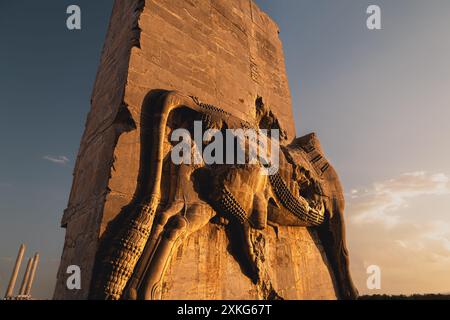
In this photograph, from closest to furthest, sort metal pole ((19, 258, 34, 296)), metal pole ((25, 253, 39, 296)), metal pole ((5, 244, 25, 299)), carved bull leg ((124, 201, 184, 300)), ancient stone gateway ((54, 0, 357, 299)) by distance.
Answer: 1. carved bull leg ((124, 201, 184, 300))
2. ancient stone gateway ((54, 0, 357, 299))
3. metal pole ((5, 244, 25, 299))
4. metal pole ((19, 258, 34, 296))
5. metal pole ((25, 253, 39, 296))

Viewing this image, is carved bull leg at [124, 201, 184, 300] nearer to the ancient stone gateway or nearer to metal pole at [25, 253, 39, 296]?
the ancient stone gateway

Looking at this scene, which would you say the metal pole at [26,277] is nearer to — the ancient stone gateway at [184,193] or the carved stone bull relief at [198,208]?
the ancient stone gateway at [184,193]

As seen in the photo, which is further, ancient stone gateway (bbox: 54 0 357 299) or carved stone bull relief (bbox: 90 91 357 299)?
ancient stone gateway (bbox: 54 0 357 299)

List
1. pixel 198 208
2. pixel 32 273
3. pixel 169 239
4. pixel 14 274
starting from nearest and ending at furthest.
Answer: pixel 169 239
pixel 198 208
pixel 14 274
pixel 32 273

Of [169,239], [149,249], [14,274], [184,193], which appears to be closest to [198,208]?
[184,193]

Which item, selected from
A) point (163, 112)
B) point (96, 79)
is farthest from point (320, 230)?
point (96, 79)

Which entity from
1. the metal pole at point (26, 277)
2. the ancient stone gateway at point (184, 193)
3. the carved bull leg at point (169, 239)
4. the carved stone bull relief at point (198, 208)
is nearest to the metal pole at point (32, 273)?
the metal pole at point (26, 277)

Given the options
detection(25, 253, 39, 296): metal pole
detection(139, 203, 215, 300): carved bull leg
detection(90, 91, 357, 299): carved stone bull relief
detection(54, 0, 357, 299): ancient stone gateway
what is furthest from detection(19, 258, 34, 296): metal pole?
detection(139, 203, 215, 300): carved bull leg

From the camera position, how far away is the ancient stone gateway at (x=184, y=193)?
3242mm

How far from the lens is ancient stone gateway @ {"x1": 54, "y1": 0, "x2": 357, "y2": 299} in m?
3.24

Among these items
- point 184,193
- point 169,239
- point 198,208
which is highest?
point 184,193

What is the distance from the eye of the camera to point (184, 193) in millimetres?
3781

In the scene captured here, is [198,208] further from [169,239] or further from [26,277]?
[26,277]
